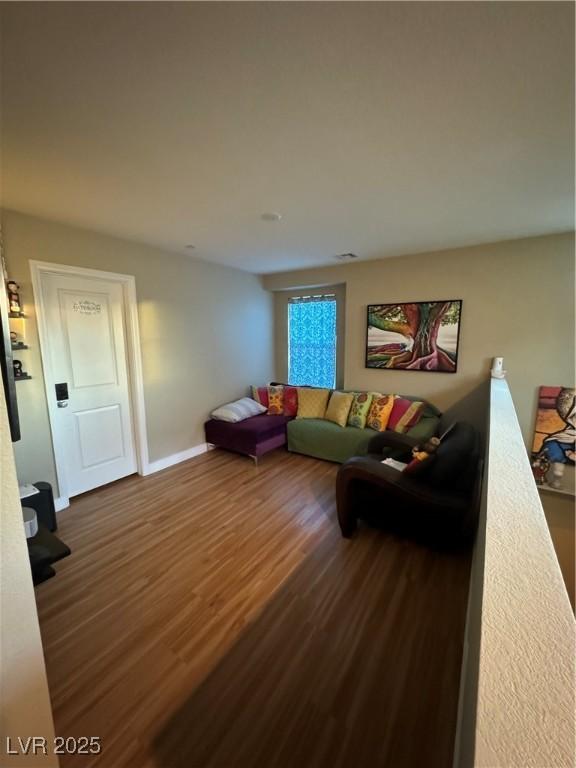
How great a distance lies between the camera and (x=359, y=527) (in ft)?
8.04

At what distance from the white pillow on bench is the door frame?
0.92m

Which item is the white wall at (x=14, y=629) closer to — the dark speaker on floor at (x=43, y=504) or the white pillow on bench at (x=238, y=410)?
the dark speaker on floor at (x=43, y=504)

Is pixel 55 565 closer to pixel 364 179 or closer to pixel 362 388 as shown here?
pixel 364 179

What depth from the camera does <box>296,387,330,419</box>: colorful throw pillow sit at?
399 centimetres

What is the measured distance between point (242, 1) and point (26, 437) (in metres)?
2.95

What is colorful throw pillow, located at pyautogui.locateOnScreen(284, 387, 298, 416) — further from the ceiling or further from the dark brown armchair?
the ceiling

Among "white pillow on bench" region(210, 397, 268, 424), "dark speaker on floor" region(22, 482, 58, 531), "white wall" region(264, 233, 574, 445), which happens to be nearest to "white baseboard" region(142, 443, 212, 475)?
"white pillow on bench" region(210, 397, 268, 424)

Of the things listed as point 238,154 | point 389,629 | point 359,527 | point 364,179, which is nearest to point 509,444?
point 389,629

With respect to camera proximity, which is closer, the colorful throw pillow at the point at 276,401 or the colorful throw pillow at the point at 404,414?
the colorful throw pillow at the point at 404,414

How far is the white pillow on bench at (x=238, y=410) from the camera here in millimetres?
3855

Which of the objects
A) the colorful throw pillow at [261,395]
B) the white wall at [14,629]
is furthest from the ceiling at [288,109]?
the colorful throw pillow at [261,395]

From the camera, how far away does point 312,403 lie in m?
4.04

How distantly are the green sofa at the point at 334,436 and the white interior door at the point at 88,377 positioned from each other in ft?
6.20

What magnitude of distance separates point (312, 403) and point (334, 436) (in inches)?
24.7
